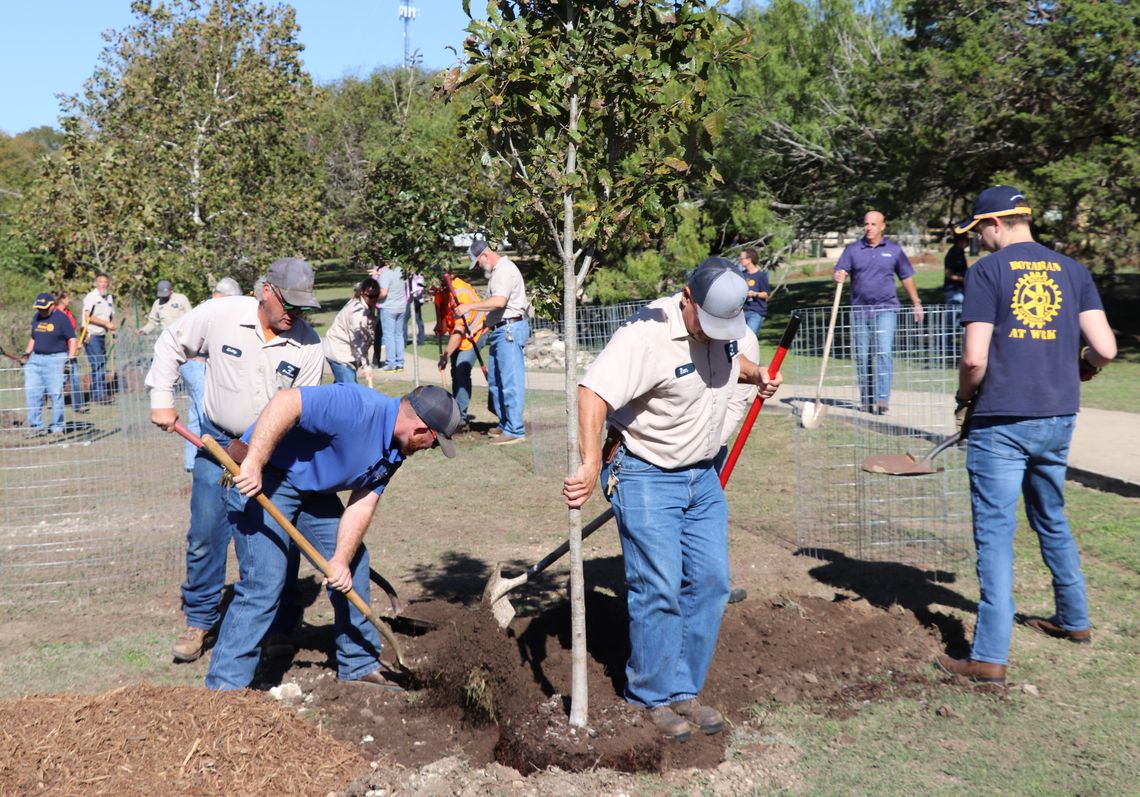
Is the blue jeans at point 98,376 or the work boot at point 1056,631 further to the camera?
the blue jeans at point 98,376

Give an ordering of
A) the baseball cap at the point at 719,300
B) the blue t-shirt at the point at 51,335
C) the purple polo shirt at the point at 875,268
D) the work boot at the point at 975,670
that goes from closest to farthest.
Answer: the baseball cap at the point at 719,300 < the work boot at the point at 975,670 < the purple polo shirt at the point at 875,268 < the blue t-shirt at the point at 51,335

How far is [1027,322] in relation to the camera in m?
4.97

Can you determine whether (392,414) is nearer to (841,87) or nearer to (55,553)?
(55,553)

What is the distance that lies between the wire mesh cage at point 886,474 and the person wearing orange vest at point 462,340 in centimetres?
351

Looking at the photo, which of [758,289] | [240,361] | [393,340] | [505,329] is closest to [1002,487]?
[240,361]

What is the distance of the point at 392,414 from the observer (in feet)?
15.4

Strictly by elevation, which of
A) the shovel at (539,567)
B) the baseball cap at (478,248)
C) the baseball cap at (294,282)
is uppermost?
the baseball cap at (478,248)

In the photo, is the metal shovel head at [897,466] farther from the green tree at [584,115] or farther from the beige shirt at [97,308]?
the beige shirt at [97,308]

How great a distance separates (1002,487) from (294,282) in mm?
3349

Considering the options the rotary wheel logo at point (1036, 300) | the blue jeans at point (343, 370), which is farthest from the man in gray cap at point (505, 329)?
the rotary wheel logo at point (1036, 300)

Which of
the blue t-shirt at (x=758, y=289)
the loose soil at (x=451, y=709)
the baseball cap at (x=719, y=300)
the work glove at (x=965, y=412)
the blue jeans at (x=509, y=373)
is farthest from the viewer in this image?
the blue t-shirt at (x=758, y=289)

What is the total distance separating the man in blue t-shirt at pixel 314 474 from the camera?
14.8 ft

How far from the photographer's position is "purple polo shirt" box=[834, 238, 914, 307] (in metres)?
11.4

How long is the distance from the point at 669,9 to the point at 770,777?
9.58 feet
